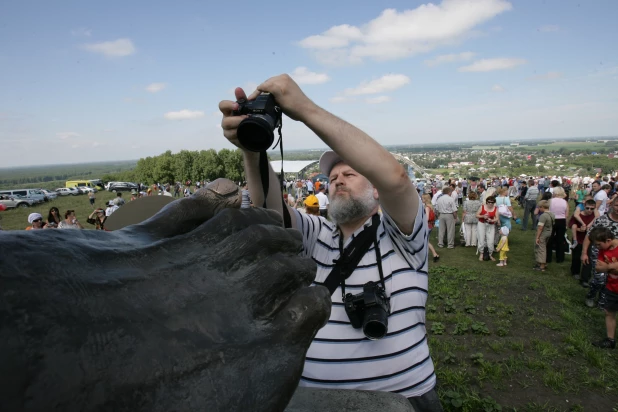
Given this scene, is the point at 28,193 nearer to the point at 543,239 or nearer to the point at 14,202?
the point at 14,202

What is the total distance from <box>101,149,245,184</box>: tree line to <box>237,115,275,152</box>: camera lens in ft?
236

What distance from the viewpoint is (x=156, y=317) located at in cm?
81

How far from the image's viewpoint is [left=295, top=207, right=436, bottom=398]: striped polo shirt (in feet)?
6.98

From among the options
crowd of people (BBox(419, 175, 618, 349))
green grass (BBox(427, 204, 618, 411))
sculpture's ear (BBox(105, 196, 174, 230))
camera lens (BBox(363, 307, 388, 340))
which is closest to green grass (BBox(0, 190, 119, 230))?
crowd of people (BBox(419, 175, 618, 349))

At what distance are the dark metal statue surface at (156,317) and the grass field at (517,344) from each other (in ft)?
13.5

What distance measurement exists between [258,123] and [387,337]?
1.31 metres

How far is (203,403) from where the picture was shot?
76 cm

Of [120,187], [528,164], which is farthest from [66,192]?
[528,164]

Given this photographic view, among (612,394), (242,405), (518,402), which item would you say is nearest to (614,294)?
(612,394)

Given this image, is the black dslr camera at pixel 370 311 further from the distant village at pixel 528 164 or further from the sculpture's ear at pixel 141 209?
the distant village at pixel 528 164

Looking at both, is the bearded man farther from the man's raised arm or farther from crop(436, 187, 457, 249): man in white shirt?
crop(436, 187, 457, 249): man in white shirt

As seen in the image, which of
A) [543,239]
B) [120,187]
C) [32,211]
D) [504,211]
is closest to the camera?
[543,239]

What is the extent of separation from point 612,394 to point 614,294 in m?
1.56

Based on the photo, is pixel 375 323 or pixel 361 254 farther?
pixel 361 254
